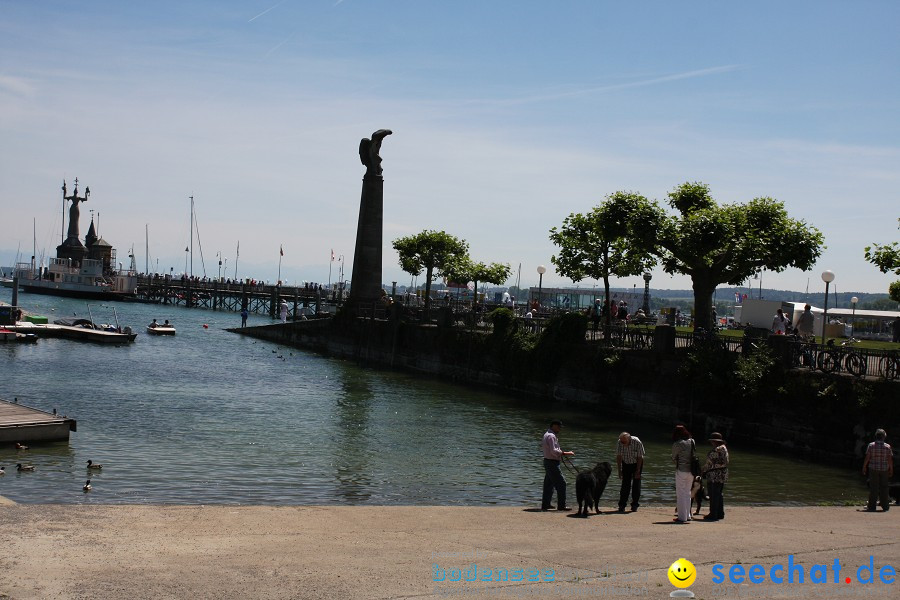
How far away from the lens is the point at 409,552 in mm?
12719

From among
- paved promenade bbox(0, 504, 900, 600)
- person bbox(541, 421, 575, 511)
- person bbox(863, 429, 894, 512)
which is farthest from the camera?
person bbox(863, 429, 894, 512)

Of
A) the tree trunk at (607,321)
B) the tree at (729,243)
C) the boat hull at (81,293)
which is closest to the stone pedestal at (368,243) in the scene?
the tree trunk at (607,321)

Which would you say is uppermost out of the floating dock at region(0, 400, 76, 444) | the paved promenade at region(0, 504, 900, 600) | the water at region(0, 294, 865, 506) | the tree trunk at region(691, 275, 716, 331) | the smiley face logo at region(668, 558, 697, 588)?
the tree trunk at region(691, 275, 716, 331)

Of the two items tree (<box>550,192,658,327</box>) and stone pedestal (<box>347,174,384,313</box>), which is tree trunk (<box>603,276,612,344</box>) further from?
stone pedestal (<box>347,174,384,313</box>)

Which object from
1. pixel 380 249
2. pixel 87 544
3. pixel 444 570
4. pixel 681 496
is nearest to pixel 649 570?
pixel 444 570

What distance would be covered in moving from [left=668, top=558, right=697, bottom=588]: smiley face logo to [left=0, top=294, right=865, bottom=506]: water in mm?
8721

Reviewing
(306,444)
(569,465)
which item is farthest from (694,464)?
(306,444)

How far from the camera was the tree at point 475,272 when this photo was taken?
71.2 meters

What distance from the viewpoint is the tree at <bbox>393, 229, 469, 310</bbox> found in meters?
67.1

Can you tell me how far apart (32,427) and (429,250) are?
45.0 meters

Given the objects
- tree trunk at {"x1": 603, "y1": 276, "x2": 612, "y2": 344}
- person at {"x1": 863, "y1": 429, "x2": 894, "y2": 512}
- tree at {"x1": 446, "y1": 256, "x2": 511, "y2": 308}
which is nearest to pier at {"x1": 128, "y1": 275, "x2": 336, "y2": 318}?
tree at {"x1": 446, "y1": 256, "x2": 511, "y2": 308}

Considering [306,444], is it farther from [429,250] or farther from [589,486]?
[429,250]

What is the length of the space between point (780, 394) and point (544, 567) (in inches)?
755

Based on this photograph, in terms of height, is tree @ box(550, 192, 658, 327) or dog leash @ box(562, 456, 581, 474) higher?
tree @ box(550, 192, 658, 327)
